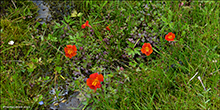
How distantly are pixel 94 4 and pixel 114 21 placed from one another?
0.50 m

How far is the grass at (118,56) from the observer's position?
2.07 m

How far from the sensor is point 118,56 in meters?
2.49

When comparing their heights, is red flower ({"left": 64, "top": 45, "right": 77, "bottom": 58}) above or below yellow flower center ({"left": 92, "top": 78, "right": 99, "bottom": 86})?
above

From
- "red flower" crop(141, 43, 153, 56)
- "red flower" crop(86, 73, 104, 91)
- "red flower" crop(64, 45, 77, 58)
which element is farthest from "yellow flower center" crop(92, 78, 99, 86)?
"red flower" crop(141, 43, 153, 56)

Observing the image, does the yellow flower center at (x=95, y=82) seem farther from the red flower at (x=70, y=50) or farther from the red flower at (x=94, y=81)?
the red flower at (x=70, y=50)

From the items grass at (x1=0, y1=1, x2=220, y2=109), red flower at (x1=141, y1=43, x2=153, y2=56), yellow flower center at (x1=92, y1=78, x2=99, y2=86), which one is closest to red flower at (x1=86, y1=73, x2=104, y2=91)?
yellow flower center at (x1=92, y1=78, x2=99, y2=86)

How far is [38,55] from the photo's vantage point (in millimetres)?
2502

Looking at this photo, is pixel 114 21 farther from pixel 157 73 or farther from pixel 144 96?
pixel 144 96

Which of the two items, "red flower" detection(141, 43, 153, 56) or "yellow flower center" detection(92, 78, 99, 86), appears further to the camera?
"red flower" detection(141, 43, 153, 56)

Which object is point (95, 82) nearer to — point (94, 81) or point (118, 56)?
point (94, 81)

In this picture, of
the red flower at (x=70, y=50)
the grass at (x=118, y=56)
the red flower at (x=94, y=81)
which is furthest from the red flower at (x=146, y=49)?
the red flower at (x=70, y=50)

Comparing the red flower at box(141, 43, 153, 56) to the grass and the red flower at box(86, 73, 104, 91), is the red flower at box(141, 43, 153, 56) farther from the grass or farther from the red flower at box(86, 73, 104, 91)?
the red flower at box(86, 73, 104, 91)

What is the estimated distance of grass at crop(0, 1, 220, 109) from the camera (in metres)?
2.07

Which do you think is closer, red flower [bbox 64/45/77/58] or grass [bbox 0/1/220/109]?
grass [bbox 0/1/220/109]
